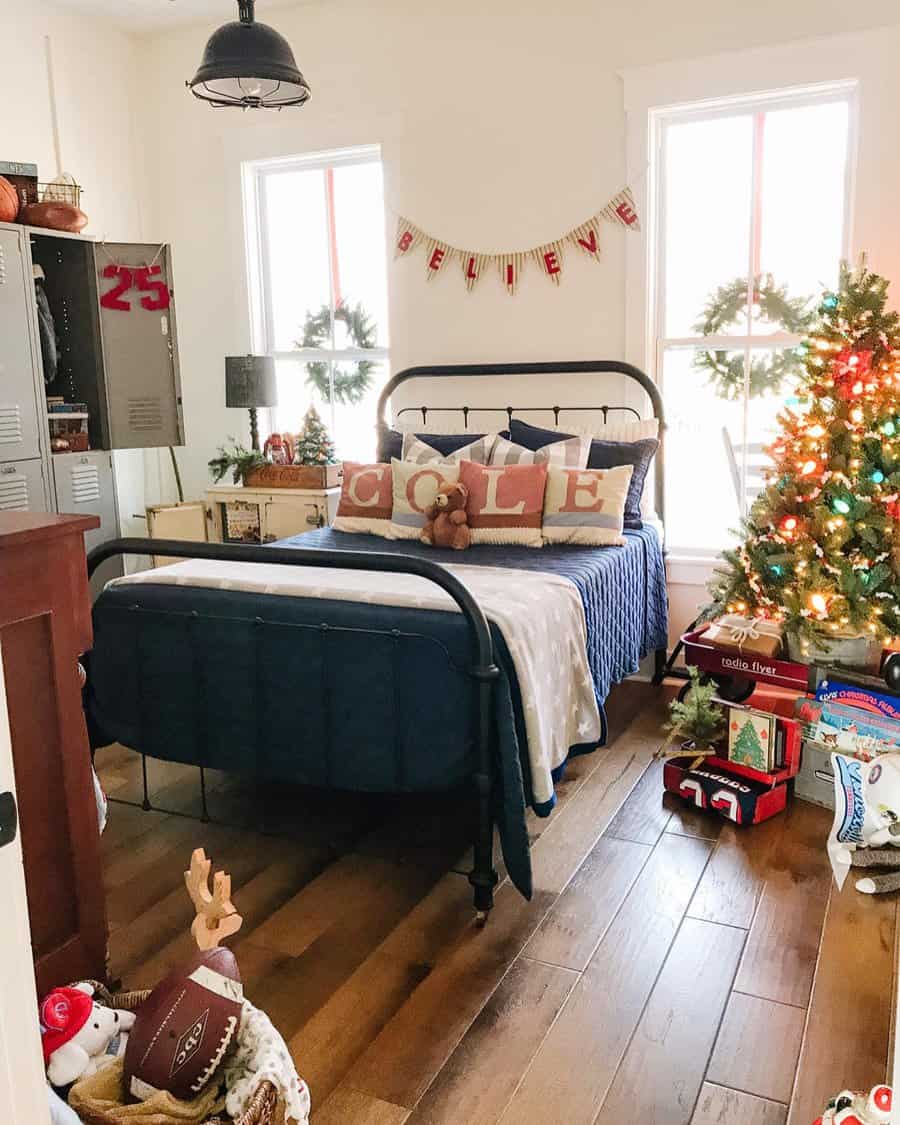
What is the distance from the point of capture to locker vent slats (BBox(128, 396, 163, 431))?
15.4 feet

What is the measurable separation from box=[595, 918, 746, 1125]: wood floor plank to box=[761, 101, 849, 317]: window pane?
257 centimetres

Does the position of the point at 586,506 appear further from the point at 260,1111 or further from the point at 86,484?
the point at 260,1111

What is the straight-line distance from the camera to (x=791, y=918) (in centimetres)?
241

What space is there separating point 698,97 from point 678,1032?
133 inches

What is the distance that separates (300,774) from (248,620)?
1.38 feet

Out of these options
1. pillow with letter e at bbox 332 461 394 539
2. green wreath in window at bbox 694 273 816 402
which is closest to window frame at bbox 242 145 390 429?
pillow with letter e at bbox 332 461 394 539

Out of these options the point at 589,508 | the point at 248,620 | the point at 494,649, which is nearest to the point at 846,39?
the point at 589,508

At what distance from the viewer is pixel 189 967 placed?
1.54m

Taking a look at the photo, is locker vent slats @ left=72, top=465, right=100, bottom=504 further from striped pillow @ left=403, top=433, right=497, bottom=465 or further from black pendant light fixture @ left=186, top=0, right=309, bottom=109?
black pendant light fixture @ left=186, top=0, right=309, bottom=109

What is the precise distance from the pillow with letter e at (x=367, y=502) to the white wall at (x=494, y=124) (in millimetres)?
851

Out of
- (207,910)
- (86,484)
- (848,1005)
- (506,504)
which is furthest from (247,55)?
(848,1005)

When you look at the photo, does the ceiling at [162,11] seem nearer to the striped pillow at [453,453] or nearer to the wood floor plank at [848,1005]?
the striped pillow at [453,453]

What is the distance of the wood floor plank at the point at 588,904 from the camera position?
89.7 inches

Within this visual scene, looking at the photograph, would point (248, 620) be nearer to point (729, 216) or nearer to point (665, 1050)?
point (665, 1050)
